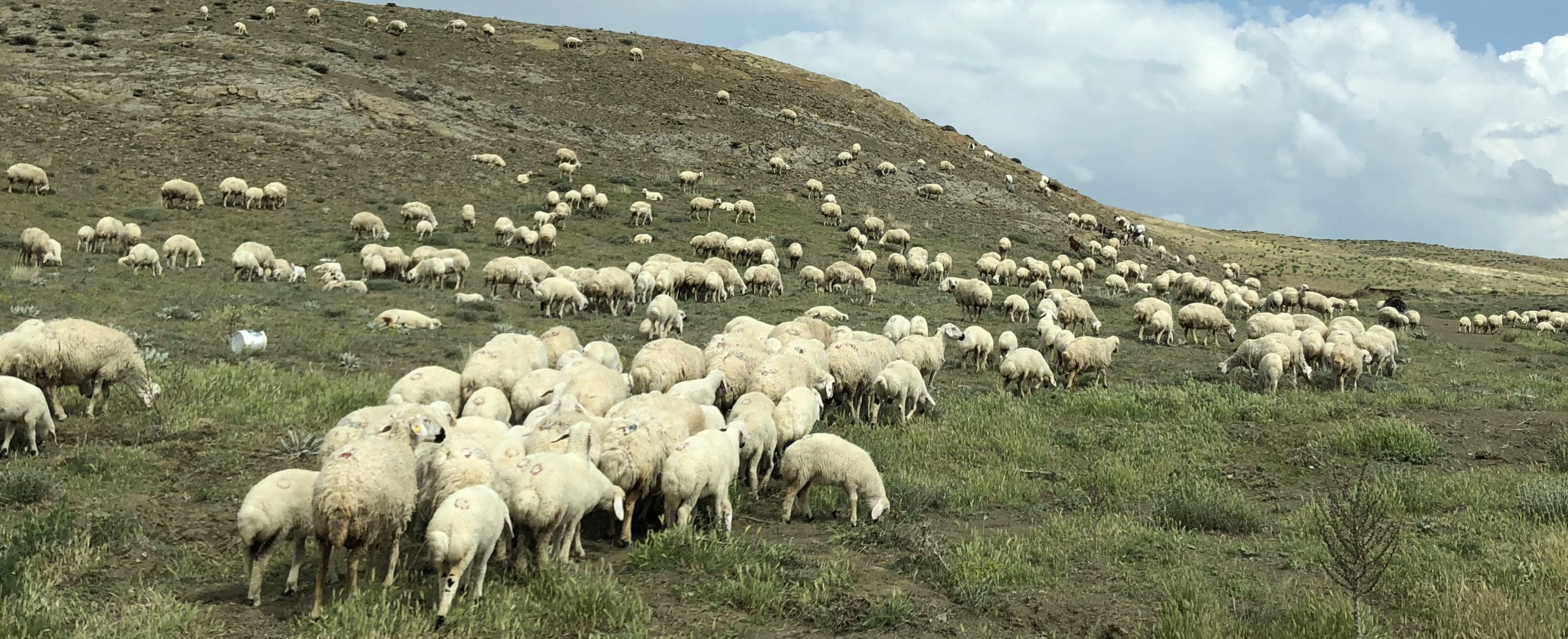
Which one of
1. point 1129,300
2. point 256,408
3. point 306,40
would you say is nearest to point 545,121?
point 306,40

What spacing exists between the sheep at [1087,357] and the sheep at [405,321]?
1324 cm

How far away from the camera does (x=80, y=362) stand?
10.1m

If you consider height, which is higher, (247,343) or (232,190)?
(232,190)

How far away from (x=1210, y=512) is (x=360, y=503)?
314 inches

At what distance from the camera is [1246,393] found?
612 inches

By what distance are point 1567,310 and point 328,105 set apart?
200 ft

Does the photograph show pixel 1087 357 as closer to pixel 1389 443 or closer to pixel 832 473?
pixel 1389 443

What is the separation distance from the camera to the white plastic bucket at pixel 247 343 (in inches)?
575

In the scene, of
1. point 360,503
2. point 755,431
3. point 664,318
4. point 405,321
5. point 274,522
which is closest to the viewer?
point 360,503

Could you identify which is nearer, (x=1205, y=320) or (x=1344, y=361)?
(x=1344, y=361)

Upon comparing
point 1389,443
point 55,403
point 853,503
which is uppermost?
point 1389,443

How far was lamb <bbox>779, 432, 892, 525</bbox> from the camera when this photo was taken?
8.73 meters

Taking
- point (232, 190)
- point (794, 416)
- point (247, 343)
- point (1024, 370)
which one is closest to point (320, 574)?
point (794, 416)

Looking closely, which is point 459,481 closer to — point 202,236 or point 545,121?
point 202,236
